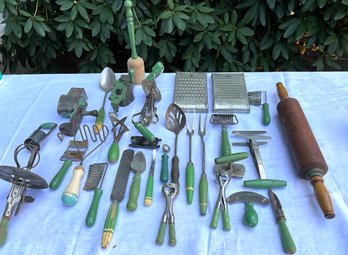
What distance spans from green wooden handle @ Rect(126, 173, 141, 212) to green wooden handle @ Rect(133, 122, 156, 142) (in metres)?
0.12

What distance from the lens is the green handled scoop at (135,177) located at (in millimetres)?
649

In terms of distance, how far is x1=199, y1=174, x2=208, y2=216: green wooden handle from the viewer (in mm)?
637

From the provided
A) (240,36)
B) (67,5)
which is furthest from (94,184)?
(240,36)

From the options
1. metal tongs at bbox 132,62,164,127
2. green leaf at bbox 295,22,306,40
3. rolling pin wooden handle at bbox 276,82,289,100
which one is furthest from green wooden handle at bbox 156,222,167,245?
green leaf at bbox 295,22,306,40

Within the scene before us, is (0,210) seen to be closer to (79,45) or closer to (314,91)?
(314,91)

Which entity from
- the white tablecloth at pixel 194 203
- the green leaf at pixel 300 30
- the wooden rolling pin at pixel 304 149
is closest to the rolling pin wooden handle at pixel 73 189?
the white tablecloth at pixel 194 203

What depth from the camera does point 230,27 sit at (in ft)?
4.72

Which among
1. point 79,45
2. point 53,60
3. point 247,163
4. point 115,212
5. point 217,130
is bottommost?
point 115,212

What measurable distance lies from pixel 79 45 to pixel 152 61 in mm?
356

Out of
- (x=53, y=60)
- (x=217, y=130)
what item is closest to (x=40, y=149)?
(x=217, y=130)

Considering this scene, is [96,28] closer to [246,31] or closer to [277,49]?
[246,31]

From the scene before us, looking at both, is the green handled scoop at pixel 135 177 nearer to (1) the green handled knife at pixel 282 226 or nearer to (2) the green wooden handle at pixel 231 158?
(2) the green wooden handle at pixel 231 158

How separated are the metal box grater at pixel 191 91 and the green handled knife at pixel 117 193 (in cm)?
23

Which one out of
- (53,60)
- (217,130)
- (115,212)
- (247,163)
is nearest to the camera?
(115,212)
